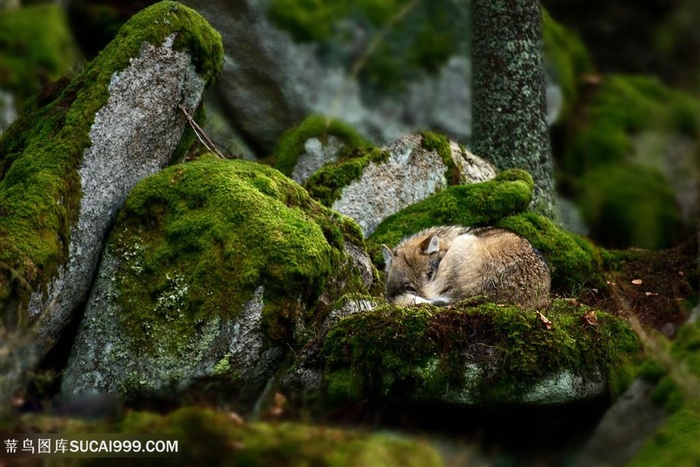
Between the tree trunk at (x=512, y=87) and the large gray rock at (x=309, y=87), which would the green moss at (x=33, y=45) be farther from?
the tree trunk at (x=512, y=87)

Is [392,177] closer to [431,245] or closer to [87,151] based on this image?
[431,245]

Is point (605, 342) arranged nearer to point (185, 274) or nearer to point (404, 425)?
Answer: point (404, 425)

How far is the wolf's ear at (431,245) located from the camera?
31.5 feet

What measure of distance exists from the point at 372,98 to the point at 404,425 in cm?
986

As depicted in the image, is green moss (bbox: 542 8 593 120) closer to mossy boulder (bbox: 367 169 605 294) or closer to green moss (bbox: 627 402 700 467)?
mossy boulder (bbox: 367 169 605 294)

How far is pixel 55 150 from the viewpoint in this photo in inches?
340

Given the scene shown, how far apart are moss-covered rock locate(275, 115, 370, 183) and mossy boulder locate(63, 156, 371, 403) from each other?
4.04 m

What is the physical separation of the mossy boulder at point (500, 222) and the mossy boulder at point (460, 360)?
2.85m

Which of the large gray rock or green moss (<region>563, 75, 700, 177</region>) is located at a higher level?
the large gray rock

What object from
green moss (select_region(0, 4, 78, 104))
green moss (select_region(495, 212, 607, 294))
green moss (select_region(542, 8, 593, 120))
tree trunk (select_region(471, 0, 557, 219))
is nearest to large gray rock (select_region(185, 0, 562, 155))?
green moss (select_region(542, 8, 593, 120))

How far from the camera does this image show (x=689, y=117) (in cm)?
1533

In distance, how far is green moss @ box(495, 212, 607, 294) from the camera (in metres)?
10.8

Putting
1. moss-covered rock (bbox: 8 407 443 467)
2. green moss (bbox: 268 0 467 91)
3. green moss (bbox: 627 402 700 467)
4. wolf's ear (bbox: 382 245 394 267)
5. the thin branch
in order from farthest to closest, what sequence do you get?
green moss (bbox: 268 0 467 91), wolf's ear (bbox: 382 245 394 267), the thin branch, green moss (bbox: 627 402 700 467), moss-covered rock (bbox: 8 407 443 467)

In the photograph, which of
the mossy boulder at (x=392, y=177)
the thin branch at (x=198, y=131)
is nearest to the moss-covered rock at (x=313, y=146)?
the mossy boulder at (x=392, y=177)
